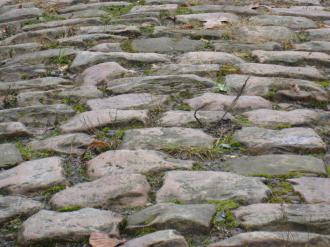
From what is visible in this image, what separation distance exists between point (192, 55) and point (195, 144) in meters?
1.20

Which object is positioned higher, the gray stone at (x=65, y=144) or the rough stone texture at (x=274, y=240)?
the rough stone texture at (x=274, y=240)

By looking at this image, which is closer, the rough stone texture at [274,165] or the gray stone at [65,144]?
the rough stone texture at [274,165]

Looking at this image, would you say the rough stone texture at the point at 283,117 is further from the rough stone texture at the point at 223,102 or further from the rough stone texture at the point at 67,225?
the rough stone texture at the point at 67,225

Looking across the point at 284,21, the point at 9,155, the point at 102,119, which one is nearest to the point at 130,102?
the point at 102,119

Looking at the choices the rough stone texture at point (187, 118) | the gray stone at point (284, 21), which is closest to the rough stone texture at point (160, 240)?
the rough stone texture at point (187, 118)

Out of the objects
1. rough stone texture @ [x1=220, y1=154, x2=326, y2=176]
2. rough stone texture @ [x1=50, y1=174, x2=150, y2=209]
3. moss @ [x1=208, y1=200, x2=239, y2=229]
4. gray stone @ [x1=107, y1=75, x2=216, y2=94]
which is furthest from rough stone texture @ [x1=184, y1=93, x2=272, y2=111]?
moss @ [x1=208, y1=200, x2=239, y2=229]

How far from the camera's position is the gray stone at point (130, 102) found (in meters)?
2.91

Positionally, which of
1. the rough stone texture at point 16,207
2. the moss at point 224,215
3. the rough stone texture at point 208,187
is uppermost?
the moss at point 224,215

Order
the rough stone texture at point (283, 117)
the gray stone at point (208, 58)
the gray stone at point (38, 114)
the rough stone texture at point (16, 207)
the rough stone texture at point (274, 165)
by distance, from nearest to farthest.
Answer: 1. the rough stone texture at point (16, 207)
2. the rough stone texture at point (274, 165)
3. the rough stone texture at point (283, 117)
4. the gray stone at point (38, 114)
5. the gray stone at point (208, 58)

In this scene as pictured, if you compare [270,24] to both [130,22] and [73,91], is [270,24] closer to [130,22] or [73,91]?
[130,22]

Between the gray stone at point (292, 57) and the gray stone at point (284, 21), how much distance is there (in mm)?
712

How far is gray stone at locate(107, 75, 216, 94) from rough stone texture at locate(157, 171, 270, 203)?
0.93 meters

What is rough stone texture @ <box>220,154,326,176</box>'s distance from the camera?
2.24 meters

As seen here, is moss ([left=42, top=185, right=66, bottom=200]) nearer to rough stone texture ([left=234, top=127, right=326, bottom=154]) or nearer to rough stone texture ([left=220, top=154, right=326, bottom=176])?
rough stone texture ([left=220, top=154, right=326, bottom=176])
